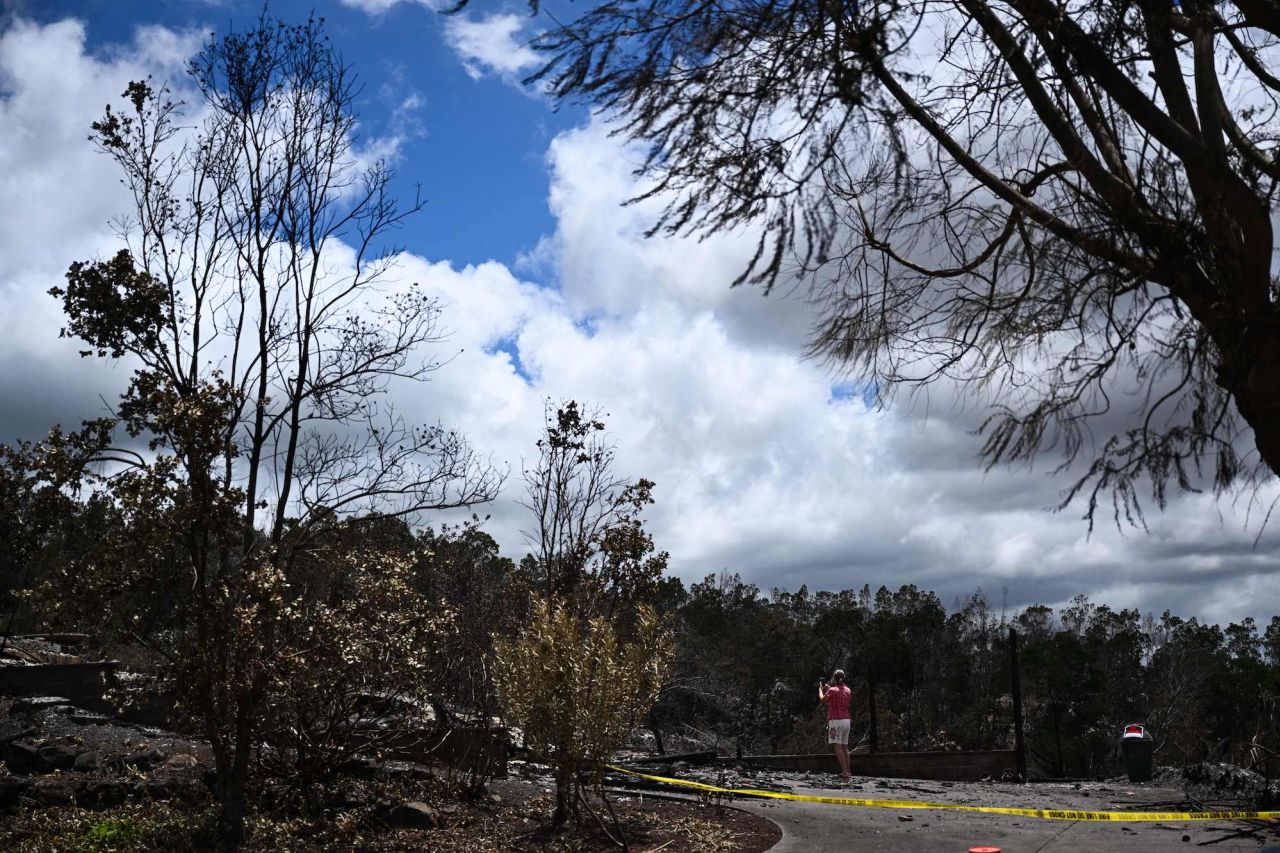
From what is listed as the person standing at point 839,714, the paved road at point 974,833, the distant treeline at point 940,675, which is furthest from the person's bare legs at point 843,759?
the distant treeline at point 940,675

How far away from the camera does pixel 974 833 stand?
32.2ft

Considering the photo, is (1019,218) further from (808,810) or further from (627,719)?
(808,810)

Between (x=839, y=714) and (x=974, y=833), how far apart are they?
532 cm

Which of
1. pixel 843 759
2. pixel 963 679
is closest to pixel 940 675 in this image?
pixel 963 679

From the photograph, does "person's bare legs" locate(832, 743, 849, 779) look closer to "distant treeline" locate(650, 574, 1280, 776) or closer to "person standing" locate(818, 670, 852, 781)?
"person standing" locate(818, 670, 852, 781)

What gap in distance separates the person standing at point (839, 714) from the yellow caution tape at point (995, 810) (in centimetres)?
227

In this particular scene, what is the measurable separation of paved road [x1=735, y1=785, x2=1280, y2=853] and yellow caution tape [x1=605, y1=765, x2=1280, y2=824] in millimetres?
243

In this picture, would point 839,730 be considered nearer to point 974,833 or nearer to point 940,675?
point 974,833

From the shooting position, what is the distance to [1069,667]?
43.5 meters

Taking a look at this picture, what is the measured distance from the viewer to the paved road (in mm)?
8938

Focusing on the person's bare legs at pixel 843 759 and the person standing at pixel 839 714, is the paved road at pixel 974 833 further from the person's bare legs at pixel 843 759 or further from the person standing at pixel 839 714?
the person's bare legs at pixel 843 759

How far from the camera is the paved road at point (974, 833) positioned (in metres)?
8.94

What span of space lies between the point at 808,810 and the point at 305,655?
5590 mm

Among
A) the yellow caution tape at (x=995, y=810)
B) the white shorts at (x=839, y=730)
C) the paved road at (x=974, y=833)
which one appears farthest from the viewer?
the white shorts at (x=839, y=730)
